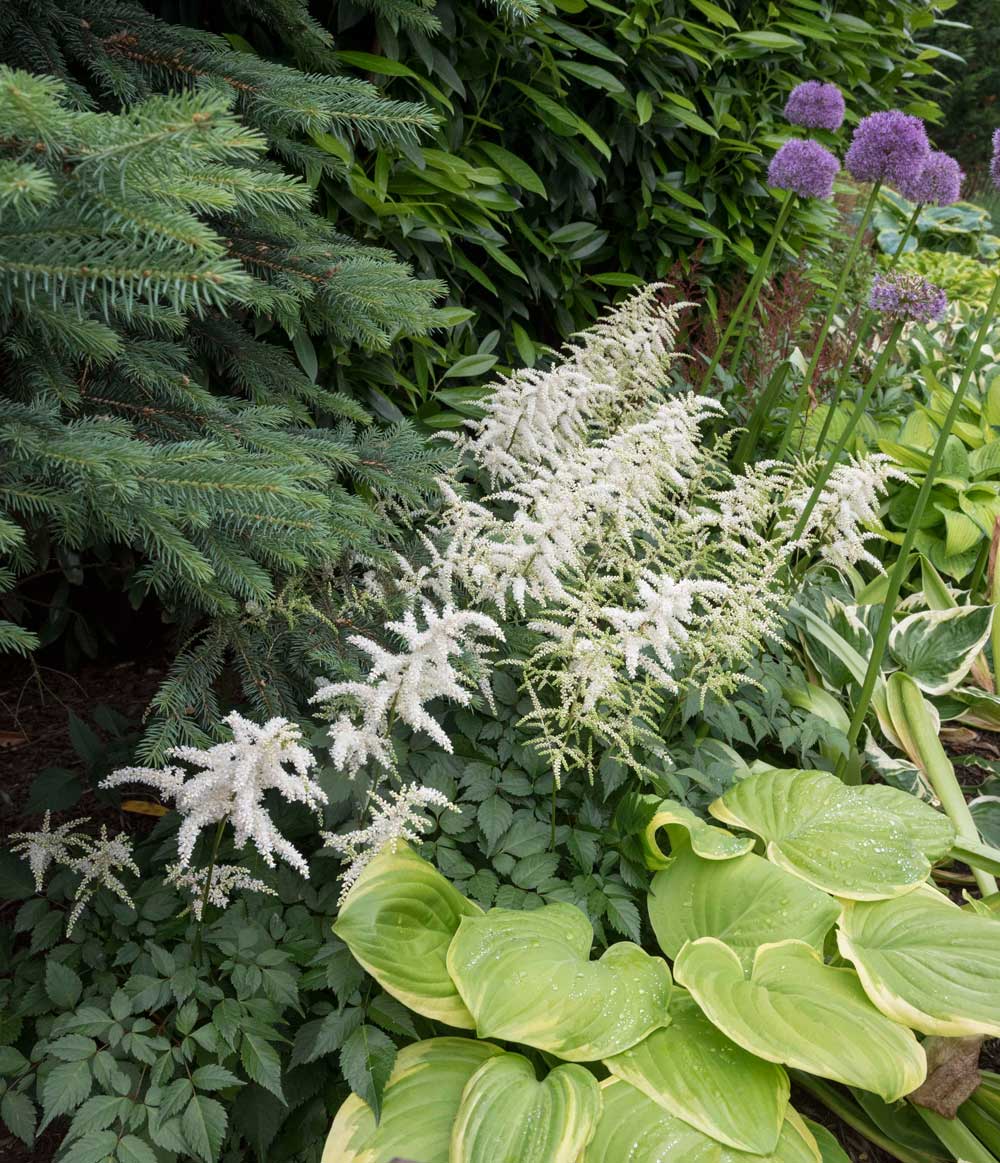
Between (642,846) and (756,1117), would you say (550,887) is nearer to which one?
(642,846)

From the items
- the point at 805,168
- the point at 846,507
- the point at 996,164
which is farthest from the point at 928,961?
the point at 805,168

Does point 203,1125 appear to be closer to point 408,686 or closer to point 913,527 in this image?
point 408,686

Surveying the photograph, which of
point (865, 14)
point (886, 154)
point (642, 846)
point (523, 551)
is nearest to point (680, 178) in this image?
point (886, 154)

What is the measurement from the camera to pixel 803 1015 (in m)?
1.54

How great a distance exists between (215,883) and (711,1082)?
0.88 metres

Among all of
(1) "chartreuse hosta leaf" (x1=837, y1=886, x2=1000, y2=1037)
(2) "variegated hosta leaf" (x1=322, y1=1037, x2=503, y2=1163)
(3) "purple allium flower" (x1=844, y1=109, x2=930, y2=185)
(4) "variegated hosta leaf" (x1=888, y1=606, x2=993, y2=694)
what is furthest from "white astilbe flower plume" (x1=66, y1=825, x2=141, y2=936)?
(3) "purple allium flower" (x1=844, y1=109, x2=930, y2=185)

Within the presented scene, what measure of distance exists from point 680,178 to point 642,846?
9.05ft

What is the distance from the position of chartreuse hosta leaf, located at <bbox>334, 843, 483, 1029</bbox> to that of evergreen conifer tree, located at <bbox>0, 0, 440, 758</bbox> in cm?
36

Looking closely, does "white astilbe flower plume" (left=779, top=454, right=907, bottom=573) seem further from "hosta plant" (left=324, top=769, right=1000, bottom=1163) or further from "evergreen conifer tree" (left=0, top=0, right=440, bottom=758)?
"evergreen conifer tree" (left=0, top=0, right=440, bottom=758)

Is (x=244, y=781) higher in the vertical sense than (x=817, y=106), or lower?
lower

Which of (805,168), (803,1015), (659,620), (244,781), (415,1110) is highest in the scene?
(805,168)

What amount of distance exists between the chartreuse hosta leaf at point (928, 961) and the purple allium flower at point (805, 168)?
6.61 ft

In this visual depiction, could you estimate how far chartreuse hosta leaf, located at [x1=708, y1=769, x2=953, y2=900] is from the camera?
1846mm

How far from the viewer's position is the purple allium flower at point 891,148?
2.37m
